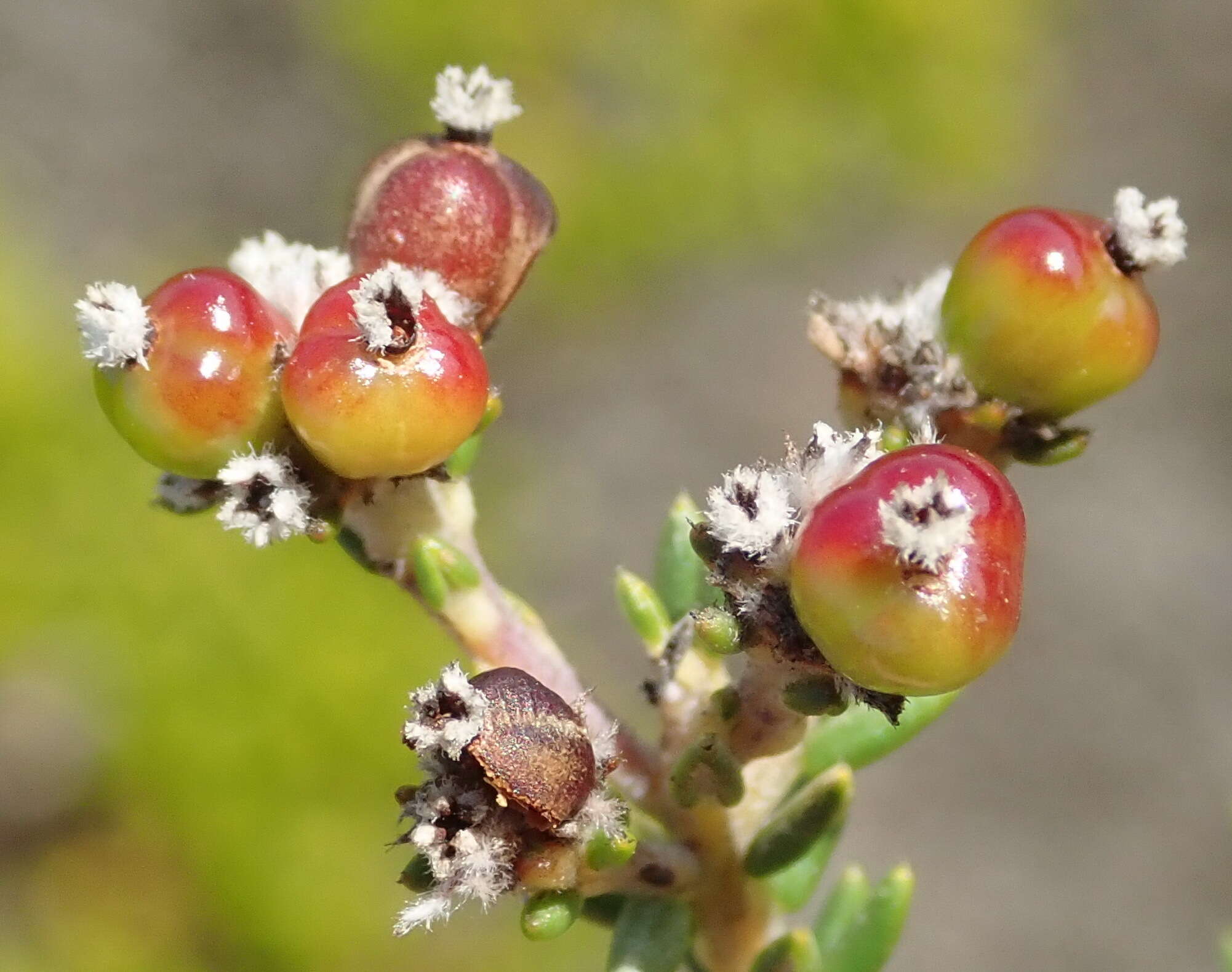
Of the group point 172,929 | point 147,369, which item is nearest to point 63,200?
point 172,929

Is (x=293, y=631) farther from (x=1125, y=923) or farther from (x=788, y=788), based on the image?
(x=1125, y=923)

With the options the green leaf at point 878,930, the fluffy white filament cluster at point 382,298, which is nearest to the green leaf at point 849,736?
the green leaf at point 878,930

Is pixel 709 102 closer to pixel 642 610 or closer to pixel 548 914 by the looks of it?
pixel 642 610

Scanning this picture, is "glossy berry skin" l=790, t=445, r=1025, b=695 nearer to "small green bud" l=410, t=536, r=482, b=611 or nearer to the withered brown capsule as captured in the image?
the withered brown capsule

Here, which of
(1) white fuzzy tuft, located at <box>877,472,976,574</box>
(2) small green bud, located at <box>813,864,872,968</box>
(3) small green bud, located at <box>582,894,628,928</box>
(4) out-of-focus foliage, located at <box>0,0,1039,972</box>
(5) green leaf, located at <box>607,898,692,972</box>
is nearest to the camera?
(1) white fuzzy tuft, located at <box>877,472,976,574</box>

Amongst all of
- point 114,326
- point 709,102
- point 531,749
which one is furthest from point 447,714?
point 709,102

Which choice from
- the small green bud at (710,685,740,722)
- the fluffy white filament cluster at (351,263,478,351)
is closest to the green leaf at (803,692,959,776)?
the small green bud at (710,685,740,722)
